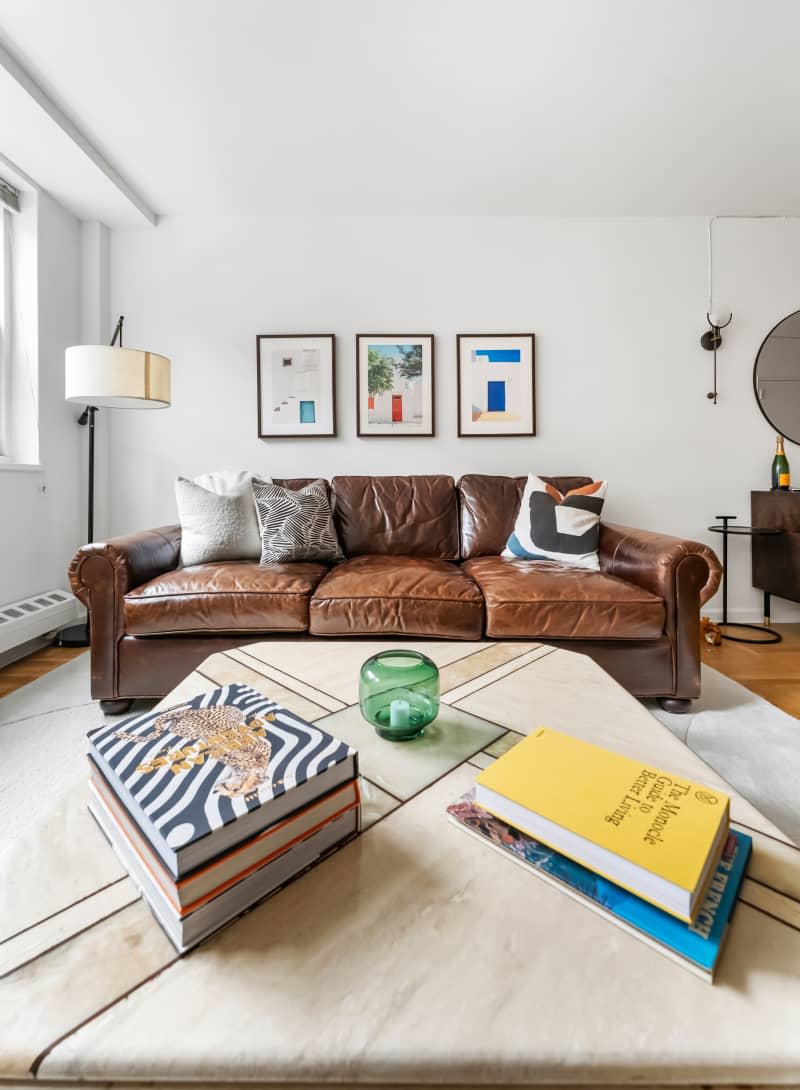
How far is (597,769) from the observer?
602 millimetres

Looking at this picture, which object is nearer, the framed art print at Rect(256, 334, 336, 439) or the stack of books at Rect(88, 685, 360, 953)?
the stack of books at Rect(88, 685, 360, 953)

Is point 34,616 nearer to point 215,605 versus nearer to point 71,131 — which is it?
point 215,605

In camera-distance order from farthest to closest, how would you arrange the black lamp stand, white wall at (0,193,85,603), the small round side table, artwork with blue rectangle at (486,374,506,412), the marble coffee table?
artwork with blue rectangle at (486,374,506,412)
the small round side table
the black lamp stand
white wall at (0,193,85,603)
the marble coffee table

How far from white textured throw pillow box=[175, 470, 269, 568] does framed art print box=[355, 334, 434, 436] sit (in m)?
1.04

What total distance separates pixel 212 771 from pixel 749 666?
258cm

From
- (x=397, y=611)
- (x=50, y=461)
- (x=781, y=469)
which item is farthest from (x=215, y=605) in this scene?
(x=781, y=469)

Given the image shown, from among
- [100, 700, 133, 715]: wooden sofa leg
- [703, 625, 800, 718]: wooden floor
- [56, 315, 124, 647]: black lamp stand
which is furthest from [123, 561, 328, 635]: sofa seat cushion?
[703, 625, 800, 718]: wooden floor

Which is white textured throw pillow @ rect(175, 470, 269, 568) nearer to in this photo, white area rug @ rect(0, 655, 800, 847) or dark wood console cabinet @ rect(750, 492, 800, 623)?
white area rug @ rect(0, 655, 800, 847)

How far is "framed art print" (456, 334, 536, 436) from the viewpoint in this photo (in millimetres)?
3035

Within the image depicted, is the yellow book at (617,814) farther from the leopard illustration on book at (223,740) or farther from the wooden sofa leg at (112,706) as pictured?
the wooden sofa leg at (112,706)

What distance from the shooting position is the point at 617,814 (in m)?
0.52

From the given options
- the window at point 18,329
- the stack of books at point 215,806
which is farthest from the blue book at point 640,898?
the window at point 18,329

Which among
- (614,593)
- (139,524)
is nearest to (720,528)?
(614,593)

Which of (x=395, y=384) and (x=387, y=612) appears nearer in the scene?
(x=387, y=612)
